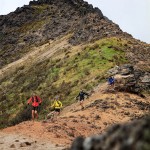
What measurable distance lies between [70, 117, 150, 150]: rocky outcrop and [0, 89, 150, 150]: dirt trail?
38.0 feet

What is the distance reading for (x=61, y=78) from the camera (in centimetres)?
4378

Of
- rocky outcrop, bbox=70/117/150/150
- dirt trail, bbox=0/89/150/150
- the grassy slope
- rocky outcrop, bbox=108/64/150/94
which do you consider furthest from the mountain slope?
rocky outcrop, bbox=70/117/150/150

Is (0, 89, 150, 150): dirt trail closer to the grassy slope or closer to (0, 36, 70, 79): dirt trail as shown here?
the grassy slope

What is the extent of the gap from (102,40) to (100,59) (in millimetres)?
7130

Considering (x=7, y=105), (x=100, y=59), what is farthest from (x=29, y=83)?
(x=100, y=59)

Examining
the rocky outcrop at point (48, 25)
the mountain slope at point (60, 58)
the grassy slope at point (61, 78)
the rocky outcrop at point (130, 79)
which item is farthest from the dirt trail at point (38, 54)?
the rocky outcrop at point (130, 79)

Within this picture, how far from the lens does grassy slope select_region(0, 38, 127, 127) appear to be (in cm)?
3825

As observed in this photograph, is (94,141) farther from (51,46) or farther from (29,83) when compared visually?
(51,46)

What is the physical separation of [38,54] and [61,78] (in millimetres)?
19562

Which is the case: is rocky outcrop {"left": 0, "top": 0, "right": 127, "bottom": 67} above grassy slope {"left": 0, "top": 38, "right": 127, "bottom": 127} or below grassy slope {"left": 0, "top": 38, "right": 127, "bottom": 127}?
above

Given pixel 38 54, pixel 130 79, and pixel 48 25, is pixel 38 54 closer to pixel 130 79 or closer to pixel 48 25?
pixel 48 25

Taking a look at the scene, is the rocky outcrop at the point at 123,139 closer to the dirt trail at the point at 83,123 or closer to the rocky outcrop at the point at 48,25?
the dirt trail at the point at 83,123

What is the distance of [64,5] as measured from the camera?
295 feet

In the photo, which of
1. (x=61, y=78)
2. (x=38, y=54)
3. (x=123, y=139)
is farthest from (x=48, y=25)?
(x=123, y=139)
